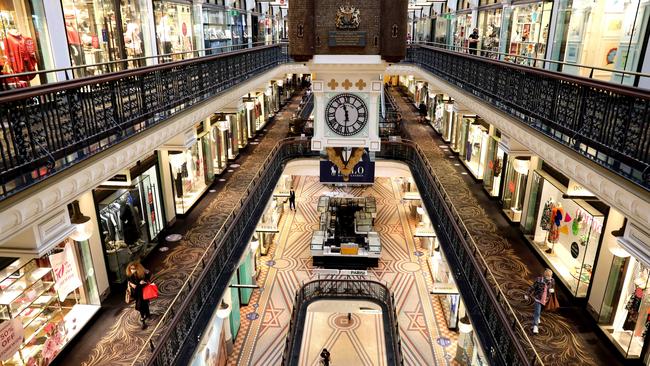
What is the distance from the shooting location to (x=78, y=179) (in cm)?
460

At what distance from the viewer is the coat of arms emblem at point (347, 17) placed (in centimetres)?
723

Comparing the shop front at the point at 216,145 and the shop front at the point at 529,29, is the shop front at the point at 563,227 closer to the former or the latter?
the shop front at the point at 529,29

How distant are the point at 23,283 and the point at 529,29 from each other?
1174 centimetres

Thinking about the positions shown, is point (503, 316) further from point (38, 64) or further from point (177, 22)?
point (177, 22)

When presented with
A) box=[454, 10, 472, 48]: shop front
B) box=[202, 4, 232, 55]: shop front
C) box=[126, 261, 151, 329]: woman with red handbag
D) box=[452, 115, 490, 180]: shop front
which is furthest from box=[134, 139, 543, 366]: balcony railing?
box=[454, 10, 472, 48]: shop front

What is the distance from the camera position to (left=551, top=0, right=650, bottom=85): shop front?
707 centimetres

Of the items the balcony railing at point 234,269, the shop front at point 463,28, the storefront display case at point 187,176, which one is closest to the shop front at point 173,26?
the storefront display case at point 187,176

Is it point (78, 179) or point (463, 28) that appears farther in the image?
point (463, 28)

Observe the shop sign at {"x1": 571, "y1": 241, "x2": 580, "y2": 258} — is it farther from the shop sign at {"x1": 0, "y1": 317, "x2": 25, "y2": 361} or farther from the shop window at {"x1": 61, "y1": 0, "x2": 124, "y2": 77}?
the shop window at {"x1": 61, "y1": 0, "x2": 124, "y2": 77}

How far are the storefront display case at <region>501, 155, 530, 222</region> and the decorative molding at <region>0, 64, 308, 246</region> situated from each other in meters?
7.02

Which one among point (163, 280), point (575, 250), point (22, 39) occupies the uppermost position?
point (22, 39)

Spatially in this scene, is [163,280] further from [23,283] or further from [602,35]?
[602,35]

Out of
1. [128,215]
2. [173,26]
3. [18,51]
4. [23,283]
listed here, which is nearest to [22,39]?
[18,51]

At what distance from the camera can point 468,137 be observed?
48.1 feet
